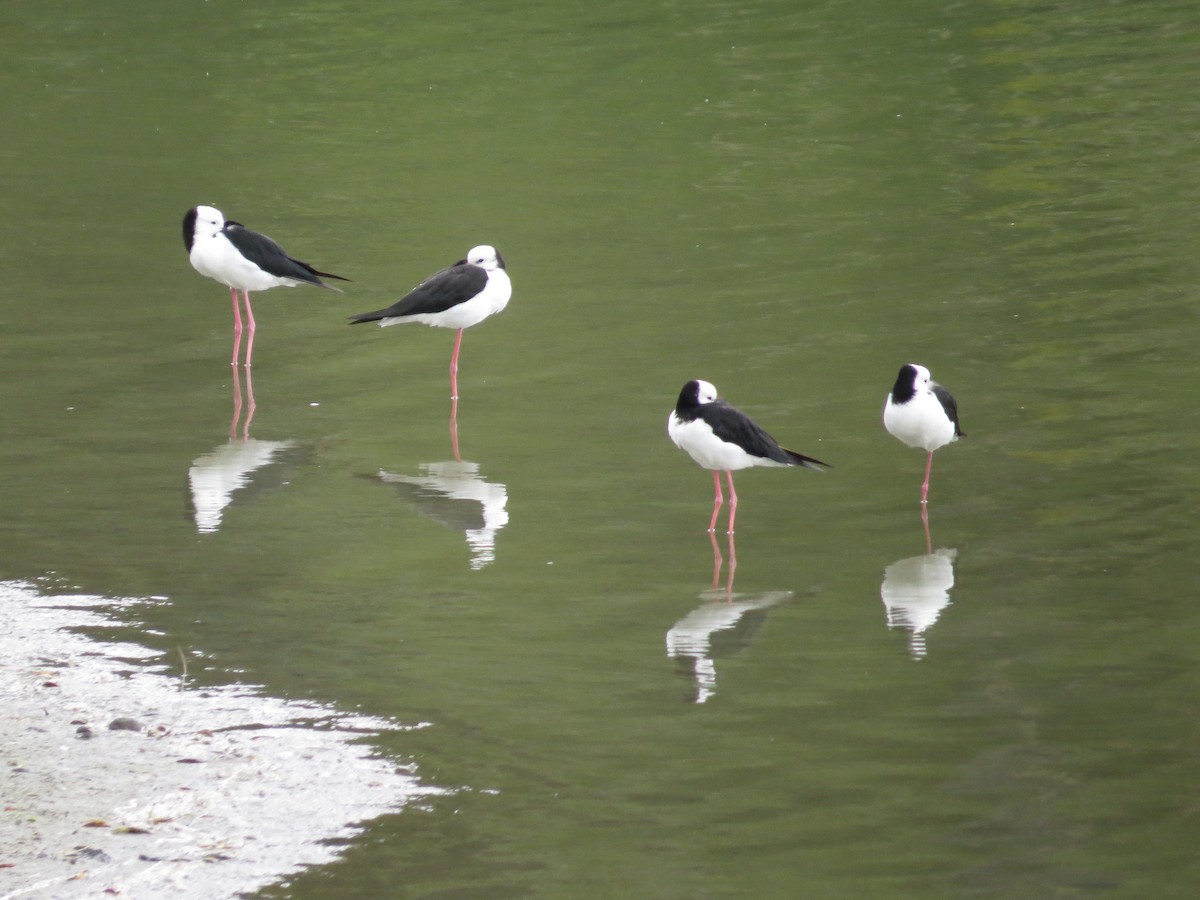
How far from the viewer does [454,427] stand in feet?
38.2

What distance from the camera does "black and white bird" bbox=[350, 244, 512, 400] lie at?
506 inches

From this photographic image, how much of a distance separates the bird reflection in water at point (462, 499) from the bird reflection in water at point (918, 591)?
2008 millimetres

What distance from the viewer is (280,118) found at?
23.2 m

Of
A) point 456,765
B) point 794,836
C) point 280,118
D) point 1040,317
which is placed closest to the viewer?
point 794,836

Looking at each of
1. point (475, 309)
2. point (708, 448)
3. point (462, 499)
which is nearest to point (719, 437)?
point (708, 448)

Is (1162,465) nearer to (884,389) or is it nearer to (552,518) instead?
(884,389)

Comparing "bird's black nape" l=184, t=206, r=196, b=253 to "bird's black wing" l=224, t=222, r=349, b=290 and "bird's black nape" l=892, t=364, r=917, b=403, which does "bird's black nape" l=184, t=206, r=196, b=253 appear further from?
"bird's black nape" l=892, t=364, r=917, b=403

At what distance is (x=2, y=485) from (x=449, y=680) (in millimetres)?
4014

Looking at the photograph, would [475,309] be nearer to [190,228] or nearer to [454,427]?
[454,427]

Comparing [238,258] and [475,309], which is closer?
[475,309]

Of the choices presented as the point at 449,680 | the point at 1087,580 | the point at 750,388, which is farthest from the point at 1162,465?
the point at 449,680

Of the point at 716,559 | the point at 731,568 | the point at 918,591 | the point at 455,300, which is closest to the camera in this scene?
the point at 918,591

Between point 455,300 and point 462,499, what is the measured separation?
3.00 meters

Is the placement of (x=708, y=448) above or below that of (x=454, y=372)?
below
